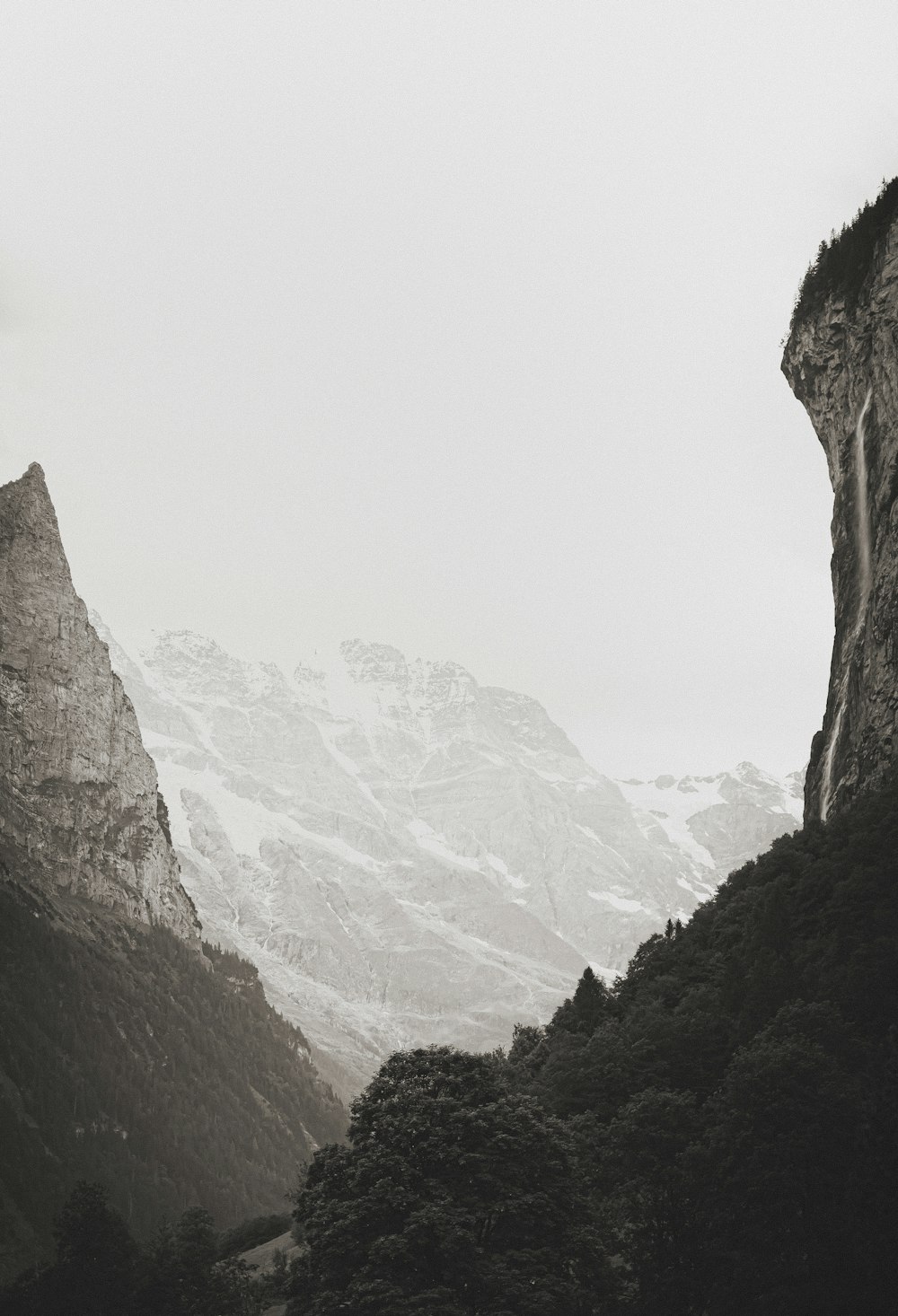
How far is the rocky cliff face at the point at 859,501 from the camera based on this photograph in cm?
7075

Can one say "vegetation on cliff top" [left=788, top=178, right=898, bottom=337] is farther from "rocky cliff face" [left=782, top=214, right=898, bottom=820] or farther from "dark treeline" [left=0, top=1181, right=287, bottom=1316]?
"dark treeline" [left=0, top=1181, right=287, bottom=1316]

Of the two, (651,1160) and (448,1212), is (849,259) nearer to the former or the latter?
(651,1160)

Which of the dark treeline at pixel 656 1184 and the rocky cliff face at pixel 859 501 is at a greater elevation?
the rocky cliff face at pixel 859 501

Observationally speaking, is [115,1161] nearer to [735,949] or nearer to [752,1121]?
[735,949]

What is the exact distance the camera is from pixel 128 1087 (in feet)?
518

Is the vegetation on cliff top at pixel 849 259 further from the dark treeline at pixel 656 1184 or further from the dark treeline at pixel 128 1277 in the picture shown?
the dark treeline at pixel 128 1277

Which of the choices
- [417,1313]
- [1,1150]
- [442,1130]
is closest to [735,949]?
[442,1130]

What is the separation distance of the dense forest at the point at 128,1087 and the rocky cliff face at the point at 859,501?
92443mm

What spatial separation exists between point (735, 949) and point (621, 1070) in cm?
1093

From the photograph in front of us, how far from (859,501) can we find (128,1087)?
127467 mm

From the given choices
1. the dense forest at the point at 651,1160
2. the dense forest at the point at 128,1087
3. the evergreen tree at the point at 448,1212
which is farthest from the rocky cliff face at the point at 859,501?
the dense forest at the point at 128,1087

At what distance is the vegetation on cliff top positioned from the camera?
246 ft

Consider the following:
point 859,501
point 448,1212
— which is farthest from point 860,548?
point 448,1212

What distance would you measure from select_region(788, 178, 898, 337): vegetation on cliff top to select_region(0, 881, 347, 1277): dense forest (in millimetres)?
111265
